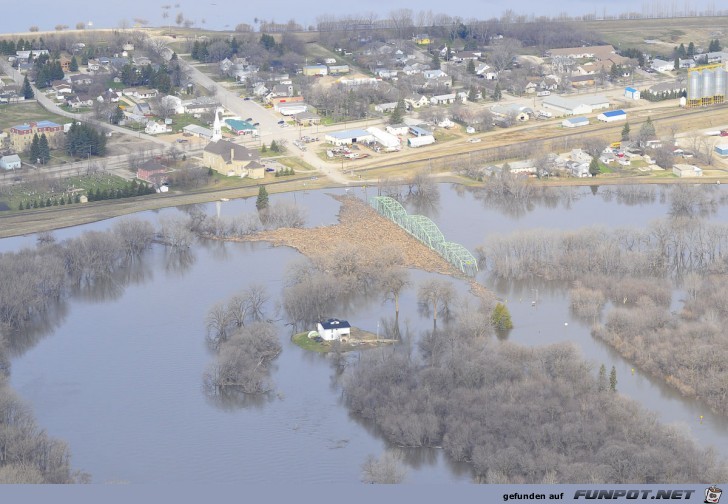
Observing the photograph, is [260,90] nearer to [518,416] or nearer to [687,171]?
[687,171]

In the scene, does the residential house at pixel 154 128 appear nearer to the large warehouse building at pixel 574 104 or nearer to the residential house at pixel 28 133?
the residential house at pixel 28 133

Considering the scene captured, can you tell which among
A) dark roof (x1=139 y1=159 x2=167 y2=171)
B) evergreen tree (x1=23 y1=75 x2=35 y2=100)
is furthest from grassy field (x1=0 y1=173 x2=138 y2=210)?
evergreen tree (x1=23 y1=75 x2=35 y2=100)

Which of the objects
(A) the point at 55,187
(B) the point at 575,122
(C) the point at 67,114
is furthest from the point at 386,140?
(C) the point at 67,114

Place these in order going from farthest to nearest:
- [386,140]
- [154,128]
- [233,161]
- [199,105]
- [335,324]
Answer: [199,105]
[154,128]
[386,140]
[233,161]
[335,324]

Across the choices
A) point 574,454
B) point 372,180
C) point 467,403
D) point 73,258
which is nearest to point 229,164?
point 372,180

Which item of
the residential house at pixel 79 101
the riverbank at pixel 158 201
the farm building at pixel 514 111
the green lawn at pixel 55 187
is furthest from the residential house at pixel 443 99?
the green lawn at pixel 55 187

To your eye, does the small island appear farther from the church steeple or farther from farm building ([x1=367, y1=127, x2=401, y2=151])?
the church steeple

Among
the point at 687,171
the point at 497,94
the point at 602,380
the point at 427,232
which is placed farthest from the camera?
the point at 497,94
